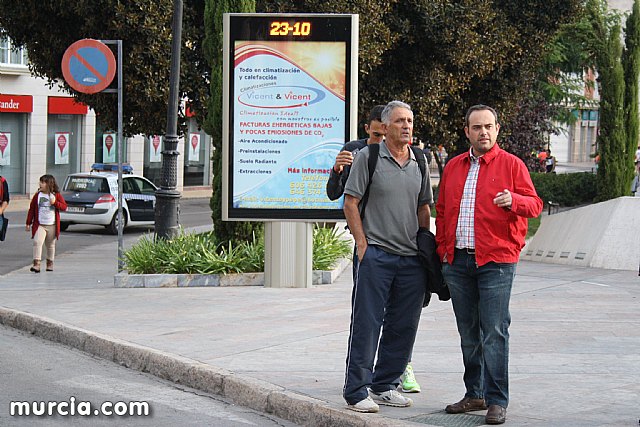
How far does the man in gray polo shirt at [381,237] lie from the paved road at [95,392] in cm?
76

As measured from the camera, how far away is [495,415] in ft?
22.8

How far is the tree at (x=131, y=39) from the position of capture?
20.4 meters

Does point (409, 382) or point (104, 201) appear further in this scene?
point (104, 201)

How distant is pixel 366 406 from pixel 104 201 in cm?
1964

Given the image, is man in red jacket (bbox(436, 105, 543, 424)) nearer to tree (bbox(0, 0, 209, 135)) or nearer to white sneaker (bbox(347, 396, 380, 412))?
white sneaker (bbox(347, 396, 380, 412))

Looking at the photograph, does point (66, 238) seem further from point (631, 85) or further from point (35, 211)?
point (631, 85)

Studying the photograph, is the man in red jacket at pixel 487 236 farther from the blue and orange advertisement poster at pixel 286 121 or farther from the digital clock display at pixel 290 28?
the digital clock display at pixel 290 28

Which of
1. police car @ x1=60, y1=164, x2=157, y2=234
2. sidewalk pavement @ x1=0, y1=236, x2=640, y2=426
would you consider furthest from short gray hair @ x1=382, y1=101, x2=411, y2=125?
police car @ x1=60, y1=164, x2=157, y2=234

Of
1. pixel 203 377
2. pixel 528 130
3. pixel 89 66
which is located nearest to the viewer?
pixel 203 377

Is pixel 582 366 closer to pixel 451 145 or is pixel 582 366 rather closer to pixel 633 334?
pixel 633 334

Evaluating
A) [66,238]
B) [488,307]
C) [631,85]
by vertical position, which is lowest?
[66,238]

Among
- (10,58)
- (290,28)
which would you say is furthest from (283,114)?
(10,58)

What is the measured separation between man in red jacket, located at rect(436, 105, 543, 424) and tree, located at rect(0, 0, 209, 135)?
46.3 ft

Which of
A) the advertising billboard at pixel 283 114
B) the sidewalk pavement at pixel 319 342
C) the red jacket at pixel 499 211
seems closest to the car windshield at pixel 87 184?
the sidewalk pavement at pixel 319 342
